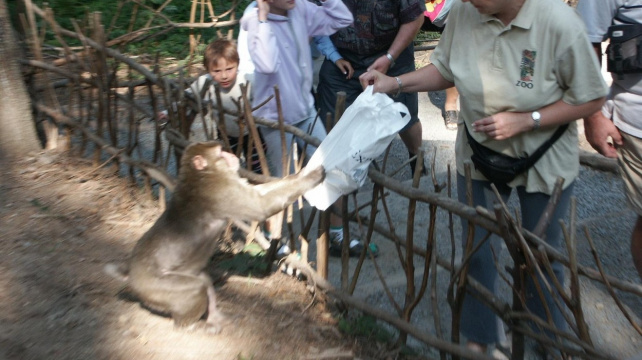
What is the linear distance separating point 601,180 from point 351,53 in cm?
198

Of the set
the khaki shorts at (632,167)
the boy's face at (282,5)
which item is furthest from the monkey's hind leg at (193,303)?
the khaki shorts at (632,167)

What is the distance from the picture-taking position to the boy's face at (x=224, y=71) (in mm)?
3637

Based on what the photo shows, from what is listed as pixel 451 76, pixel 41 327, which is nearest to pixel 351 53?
pixel 451 76

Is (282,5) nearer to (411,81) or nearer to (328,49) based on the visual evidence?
(328,49)

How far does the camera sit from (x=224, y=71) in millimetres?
3658

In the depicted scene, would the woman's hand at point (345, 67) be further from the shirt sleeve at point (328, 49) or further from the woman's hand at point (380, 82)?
the woman's hand at point (380, 82)

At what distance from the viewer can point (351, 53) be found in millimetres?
4227

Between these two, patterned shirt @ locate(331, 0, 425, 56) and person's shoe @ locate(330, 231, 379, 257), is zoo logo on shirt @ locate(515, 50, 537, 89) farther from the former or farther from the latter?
patterned shirt @ locate(331, 0, 425, 56)

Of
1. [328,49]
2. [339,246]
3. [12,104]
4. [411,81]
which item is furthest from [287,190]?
[12,104]

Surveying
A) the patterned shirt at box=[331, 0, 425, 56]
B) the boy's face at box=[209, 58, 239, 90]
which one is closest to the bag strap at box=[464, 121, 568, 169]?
the patterned shirt at box=[331, 0, 425, 56]

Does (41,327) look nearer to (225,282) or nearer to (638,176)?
(225,282)

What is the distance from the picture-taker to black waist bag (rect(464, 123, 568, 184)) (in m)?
2.39

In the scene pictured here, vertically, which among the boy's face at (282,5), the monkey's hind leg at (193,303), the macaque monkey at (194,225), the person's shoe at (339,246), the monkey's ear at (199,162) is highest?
the boy's face at (282,5)

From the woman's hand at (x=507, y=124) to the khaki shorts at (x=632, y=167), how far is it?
2.25 feet
